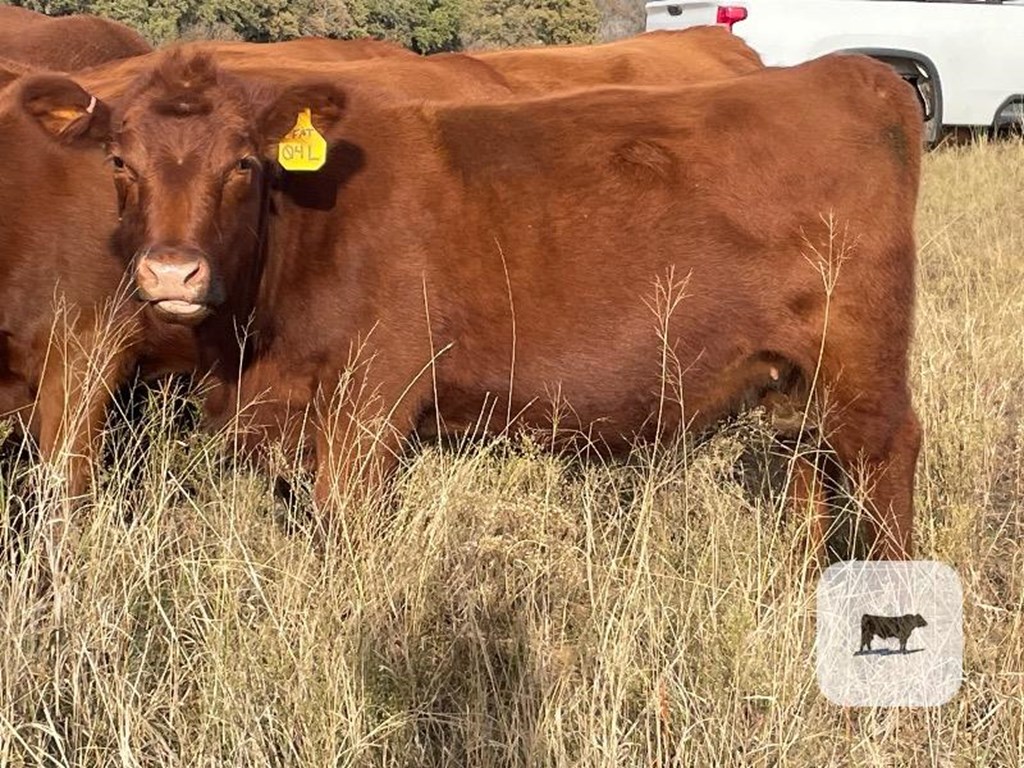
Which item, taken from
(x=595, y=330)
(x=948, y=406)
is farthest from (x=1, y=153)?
(x=948, y=406)

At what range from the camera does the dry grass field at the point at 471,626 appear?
117 inches

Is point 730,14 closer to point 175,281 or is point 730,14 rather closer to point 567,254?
point 567,254

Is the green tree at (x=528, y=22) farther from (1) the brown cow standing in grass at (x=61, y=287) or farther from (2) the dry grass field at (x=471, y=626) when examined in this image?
(2) the dry grass field at (x=471, y=626)

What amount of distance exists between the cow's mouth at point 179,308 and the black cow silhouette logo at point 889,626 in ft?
6.76

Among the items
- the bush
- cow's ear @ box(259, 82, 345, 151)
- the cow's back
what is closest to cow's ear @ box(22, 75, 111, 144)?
cow's ear @ box(259, 82, 345, 151)

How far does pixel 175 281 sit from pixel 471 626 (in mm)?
1322

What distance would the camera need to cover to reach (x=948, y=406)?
16.6 ft

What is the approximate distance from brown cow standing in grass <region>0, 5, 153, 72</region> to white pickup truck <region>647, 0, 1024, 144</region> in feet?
17.9

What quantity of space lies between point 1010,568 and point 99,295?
3.16 meters

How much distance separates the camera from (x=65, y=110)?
4582mm

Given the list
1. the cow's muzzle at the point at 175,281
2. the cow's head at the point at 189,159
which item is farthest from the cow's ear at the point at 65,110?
the cow's muzzle at the point at 175,281

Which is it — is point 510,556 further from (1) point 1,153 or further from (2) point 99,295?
(1) point 1,153

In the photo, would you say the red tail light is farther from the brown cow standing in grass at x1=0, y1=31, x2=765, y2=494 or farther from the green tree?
the green tree

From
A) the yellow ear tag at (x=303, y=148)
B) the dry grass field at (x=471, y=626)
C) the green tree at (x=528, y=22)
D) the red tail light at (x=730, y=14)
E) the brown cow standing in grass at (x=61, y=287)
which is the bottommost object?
the green tree at (x=528, y=22)
